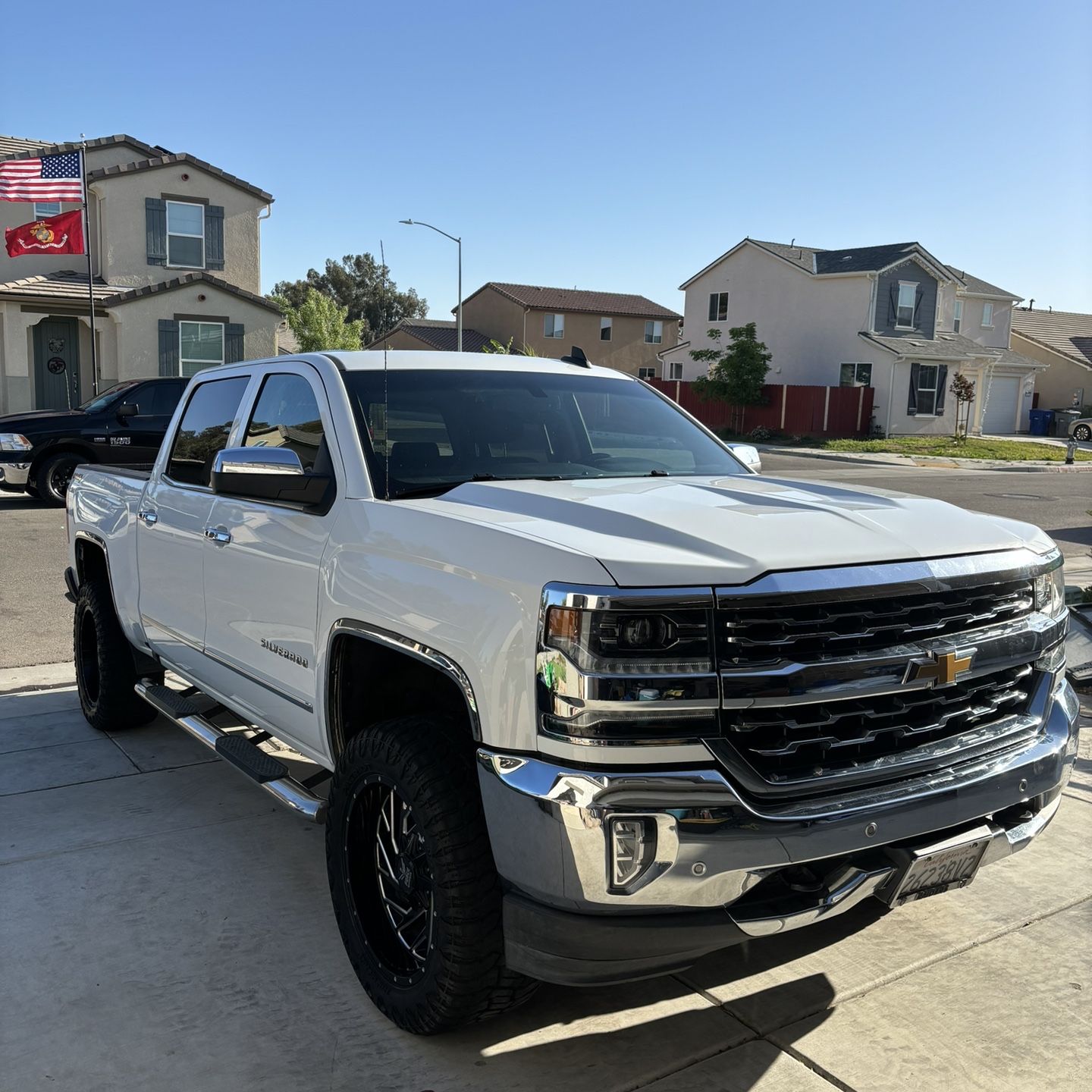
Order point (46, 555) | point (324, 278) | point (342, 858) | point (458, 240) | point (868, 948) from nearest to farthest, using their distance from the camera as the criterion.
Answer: point (342, 858)
point (868, 948)
point (46, 555)
point (458, 240)
point (324, 278)

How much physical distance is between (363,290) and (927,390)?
58.2m

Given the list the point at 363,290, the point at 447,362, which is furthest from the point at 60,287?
the point at 363,290

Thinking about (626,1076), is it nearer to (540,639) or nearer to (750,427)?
(540,639)

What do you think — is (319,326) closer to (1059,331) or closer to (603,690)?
(1059,331)

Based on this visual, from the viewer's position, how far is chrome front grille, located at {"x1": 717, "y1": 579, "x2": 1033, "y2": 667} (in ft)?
8.34

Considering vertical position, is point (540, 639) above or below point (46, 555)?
above

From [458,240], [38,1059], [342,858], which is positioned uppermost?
[458,240]

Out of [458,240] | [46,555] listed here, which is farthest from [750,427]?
[46,555]

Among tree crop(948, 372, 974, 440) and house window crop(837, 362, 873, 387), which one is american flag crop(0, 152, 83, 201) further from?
tree crop(948, 372, 974, 440)

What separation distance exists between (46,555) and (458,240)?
27474 millimetres

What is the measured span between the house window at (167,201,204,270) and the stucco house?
4203 centimetres

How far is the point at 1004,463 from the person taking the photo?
1278 inches

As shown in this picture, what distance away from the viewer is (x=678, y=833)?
2459mm

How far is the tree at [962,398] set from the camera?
135ft
